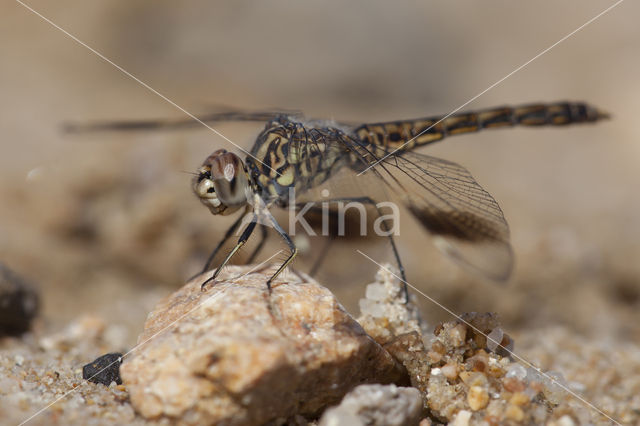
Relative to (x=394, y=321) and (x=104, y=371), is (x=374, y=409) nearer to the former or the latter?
(x=394, y=321)

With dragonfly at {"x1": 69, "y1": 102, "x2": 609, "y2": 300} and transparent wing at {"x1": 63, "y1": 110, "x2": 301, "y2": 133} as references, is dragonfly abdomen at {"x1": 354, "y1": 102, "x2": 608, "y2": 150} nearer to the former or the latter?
dragonfly at {"x1": 69, "y1": 102, "x2": 609, "y2": 300}

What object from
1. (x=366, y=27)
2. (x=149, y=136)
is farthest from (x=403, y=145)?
(x=366, y=27)

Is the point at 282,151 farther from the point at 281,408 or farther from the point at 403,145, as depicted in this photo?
the point at 281,408

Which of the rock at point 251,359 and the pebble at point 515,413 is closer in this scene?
the rock at point 251,359

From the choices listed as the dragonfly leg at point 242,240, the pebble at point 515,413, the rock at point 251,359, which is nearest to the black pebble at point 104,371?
the rock at point 251,359

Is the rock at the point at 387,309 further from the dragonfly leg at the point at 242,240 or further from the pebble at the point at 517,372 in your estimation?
the dragonfly leg at the point at 242,240

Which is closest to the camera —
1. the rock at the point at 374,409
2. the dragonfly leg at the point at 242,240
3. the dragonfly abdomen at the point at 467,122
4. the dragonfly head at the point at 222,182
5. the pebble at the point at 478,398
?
the rock at the point at 374,409

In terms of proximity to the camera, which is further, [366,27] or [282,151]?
[366,27]
